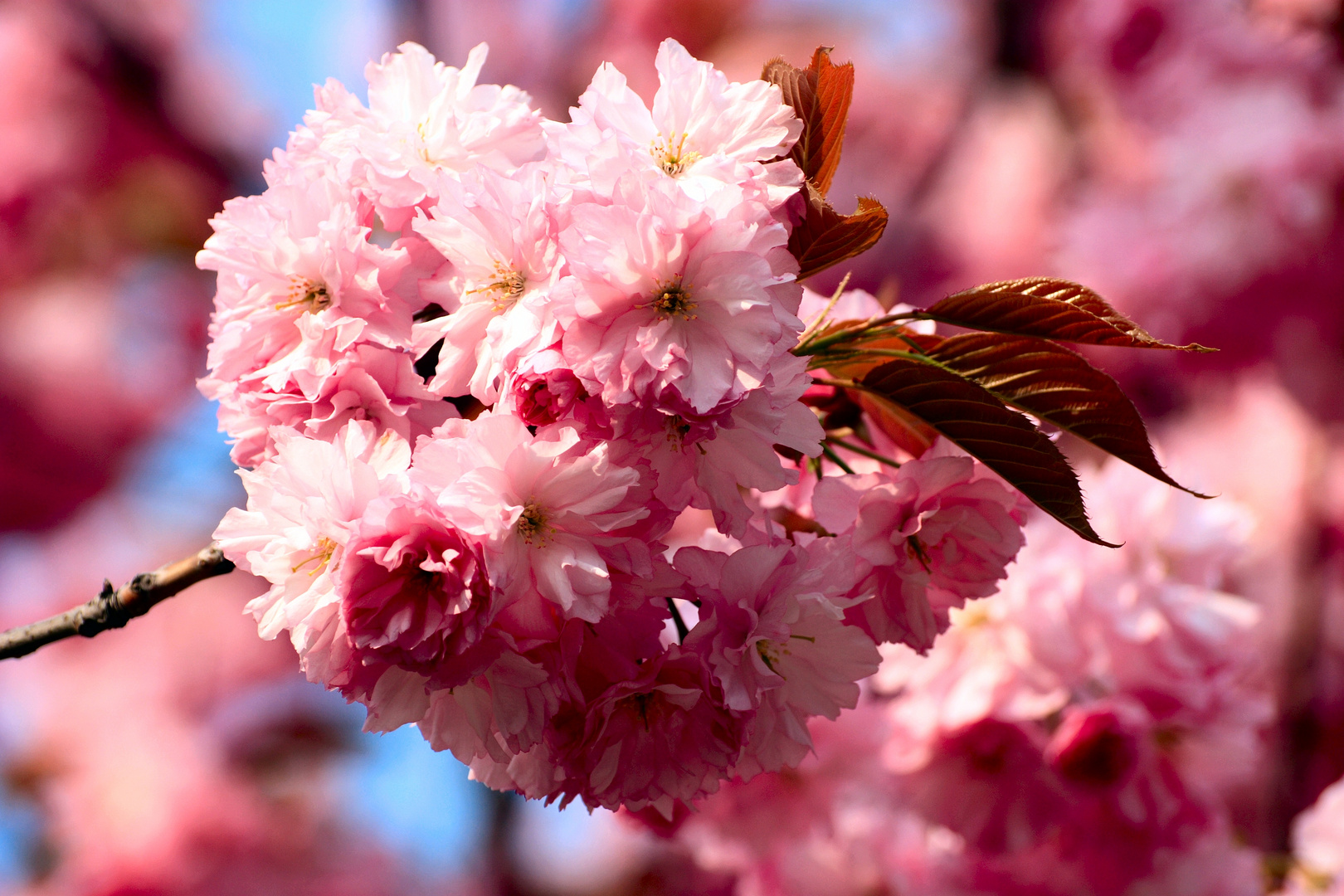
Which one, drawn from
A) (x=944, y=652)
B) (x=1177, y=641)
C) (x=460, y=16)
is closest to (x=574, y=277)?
(x=944, y=652)

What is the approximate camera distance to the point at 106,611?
81 centimetres

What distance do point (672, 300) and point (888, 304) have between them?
0.42 metres

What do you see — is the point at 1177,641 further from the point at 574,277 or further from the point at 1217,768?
the point at 574,277

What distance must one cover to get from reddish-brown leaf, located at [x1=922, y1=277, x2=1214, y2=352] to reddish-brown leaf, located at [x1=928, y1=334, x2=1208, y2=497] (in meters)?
0.01

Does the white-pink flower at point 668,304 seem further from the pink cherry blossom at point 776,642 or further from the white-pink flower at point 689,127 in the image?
the pink cherry blossom at point 776,642

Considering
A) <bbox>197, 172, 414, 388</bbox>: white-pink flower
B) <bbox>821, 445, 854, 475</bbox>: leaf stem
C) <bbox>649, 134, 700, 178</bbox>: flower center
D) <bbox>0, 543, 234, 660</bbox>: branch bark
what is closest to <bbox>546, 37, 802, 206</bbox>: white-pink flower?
<bbox>649, 134, 700, 178</bbox>: flower center

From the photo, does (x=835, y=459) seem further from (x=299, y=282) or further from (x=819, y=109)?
(x=299, y=282)

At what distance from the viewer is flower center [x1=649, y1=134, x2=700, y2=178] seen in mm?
712

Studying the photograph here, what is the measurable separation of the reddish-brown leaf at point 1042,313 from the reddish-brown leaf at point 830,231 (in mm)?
98

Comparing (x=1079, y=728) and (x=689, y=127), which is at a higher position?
(x=689, y=127)

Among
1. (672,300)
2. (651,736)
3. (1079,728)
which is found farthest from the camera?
(1079,728)

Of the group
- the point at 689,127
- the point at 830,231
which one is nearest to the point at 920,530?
the point at 830,231

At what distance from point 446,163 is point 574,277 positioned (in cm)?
21

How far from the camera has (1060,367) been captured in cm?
77
